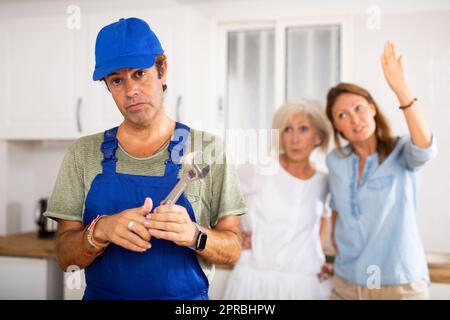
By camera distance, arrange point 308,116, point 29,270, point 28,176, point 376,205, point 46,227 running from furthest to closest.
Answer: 1. point 28,176
2. point 46,227
3. point 29,270
4. point 308,116
5. point 376,205

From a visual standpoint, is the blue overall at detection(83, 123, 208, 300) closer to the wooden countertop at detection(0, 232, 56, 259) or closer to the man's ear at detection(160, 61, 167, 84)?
the man's ear at detection(160, 61, 167, 84)

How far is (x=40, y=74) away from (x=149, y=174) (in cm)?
70

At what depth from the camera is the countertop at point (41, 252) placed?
939 millimetres

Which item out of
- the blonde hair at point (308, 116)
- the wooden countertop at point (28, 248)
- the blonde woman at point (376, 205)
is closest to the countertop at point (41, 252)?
the wooden countertop at point (28, 248)

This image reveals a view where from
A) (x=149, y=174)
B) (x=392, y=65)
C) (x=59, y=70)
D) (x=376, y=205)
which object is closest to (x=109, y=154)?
(x=149, y=174)

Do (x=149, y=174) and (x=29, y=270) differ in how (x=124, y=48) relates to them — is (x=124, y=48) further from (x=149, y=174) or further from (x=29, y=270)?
(x=29, y=270)

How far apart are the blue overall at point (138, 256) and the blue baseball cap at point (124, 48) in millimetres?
71

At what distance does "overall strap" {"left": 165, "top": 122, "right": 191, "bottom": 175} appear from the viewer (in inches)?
18.4

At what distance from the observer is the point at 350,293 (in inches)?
34.7

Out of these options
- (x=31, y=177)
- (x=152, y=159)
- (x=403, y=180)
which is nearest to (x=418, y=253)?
(x=403, y=180)

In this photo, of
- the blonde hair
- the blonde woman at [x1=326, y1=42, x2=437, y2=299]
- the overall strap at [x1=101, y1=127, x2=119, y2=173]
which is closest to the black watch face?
the overall strap at [x1=101, y1=127, x2=119, y2=173]

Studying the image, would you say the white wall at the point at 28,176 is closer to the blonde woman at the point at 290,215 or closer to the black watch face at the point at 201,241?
the blonde woman at the point at 290,215

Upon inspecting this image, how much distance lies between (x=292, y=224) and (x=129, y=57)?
628 millimetres

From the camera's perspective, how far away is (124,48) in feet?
1.45
